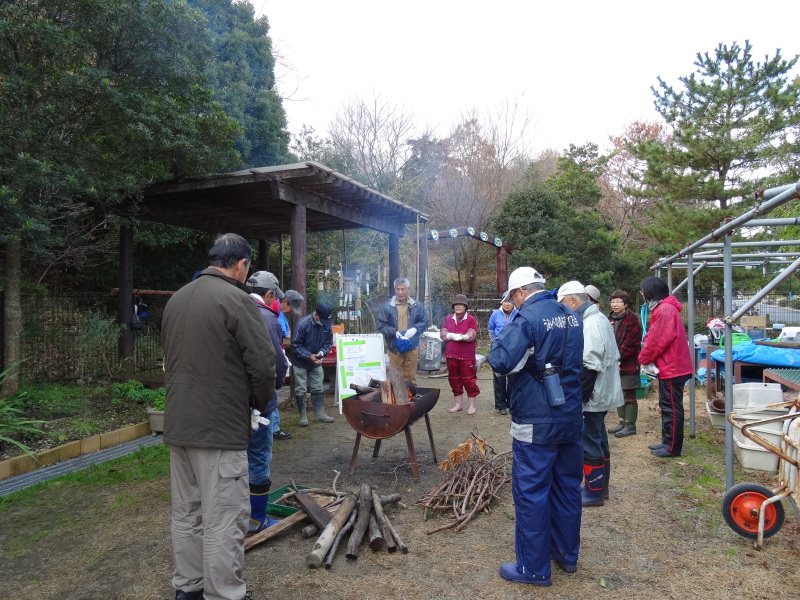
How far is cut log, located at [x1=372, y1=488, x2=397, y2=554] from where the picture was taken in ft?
12.2

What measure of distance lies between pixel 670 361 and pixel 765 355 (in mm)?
2899

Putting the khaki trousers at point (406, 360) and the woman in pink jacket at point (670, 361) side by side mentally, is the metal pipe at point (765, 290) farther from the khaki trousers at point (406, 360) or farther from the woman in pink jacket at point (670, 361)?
the khaki trousers at point (406, 360)

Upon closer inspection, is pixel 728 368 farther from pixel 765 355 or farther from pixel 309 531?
pixel 765 355

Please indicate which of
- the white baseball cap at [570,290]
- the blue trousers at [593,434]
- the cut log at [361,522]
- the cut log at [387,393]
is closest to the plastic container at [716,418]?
the blue trousers at [593,434]

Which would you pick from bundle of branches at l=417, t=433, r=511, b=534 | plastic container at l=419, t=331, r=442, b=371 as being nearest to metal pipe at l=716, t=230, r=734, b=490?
bundle of branches at l=417, t=433, r=511, b=534

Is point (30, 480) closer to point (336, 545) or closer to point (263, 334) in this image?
point (336, 545)

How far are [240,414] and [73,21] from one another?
645cm

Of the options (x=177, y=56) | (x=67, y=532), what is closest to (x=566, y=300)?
(x=67, y=532)

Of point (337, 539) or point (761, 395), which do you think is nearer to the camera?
point (337, 539)

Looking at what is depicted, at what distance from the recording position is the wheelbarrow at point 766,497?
364 centimetres

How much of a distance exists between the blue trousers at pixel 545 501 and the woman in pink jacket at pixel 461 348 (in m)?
4.42

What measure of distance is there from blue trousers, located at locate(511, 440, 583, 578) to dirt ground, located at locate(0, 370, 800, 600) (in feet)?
0.63

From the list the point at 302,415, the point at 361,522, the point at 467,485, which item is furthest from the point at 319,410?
the point at 361,522

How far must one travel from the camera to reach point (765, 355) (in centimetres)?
750
